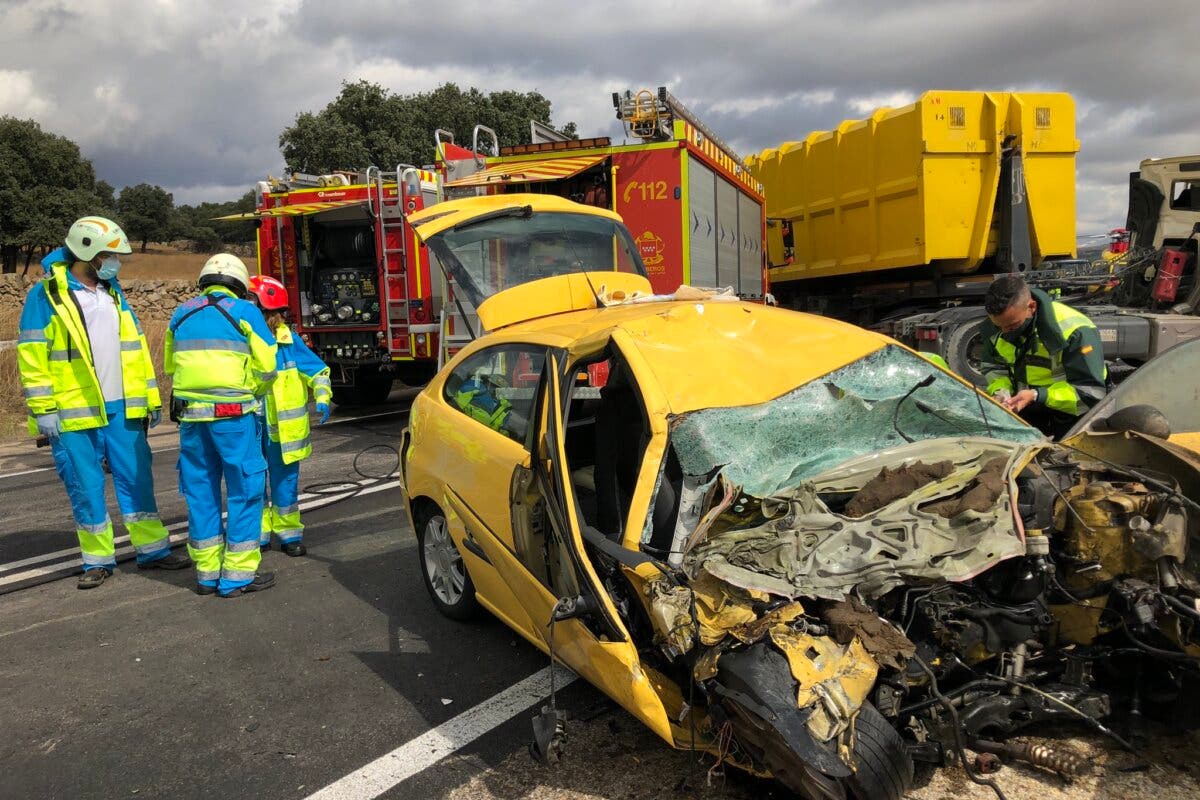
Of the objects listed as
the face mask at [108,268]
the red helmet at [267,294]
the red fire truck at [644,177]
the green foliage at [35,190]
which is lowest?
the red helmet at [267,294]

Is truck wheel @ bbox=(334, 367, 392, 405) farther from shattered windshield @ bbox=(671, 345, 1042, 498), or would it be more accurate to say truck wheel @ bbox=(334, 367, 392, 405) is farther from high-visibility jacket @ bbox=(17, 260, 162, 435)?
shattered windshield @ bbox=(671, 345, 1042, 498)

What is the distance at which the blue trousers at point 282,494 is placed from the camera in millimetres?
5336

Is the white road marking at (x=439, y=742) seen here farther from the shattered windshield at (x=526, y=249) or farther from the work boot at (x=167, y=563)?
the shattered windshield at (x=526, y=249)

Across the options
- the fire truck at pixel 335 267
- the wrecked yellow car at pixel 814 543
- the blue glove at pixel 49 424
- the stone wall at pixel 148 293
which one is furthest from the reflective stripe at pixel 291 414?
the stone wall at pixel 148 293

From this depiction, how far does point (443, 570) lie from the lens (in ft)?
13.6

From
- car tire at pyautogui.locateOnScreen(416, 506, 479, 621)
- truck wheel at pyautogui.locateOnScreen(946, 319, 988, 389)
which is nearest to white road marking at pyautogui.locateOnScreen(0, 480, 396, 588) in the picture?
car tire at pyautogui.locateOnScreen(416, 506, 479, 621)

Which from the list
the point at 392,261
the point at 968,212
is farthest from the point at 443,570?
the point at 968,212

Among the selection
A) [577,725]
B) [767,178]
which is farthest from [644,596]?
[767,178]

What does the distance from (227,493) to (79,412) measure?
3.77 ft

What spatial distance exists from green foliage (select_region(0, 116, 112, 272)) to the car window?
116ft

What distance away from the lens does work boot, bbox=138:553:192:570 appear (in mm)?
5176

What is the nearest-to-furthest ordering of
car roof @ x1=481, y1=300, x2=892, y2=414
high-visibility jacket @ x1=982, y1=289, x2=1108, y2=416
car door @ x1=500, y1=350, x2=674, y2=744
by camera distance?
car door @ x1=500, y1=350, x2=674, y2=744, car roof @ x1=481, y1=300, x2=892, y2=414, high-visibility jacket @ x1=982, y1=289, x2=1108, y2=416

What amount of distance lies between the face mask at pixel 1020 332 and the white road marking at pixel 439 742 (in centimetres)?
295

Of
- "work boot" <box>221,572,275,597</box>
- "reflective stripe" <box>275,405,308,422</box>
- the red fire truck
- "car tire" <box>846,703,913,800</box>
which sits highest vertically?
the red fire truck
